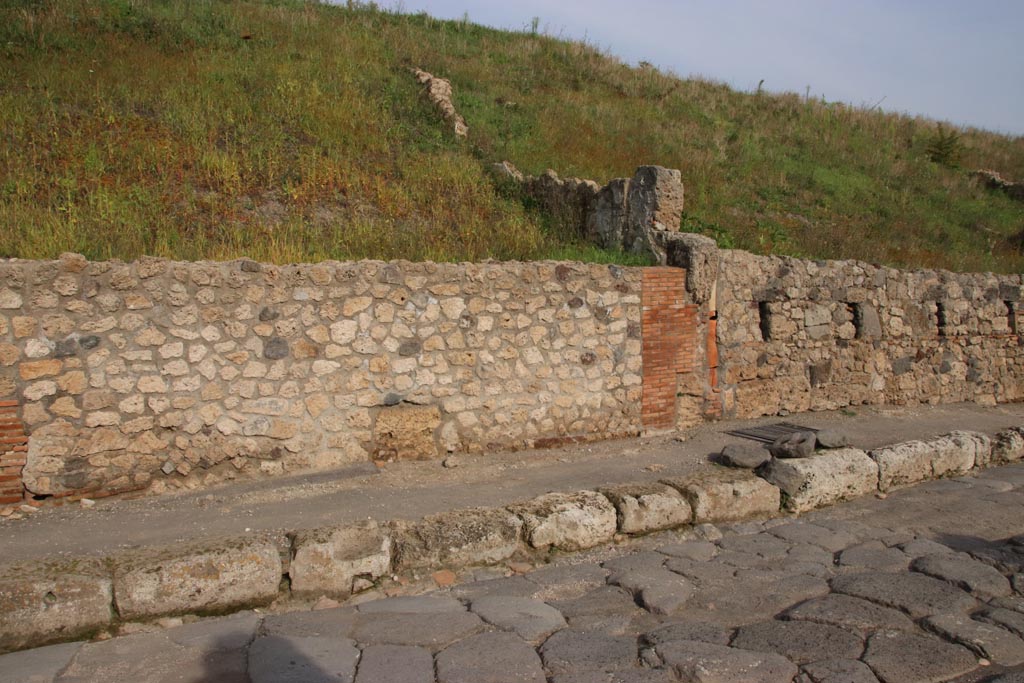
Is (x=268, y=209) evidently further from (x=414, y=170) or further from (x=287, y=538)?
(x=287, y=538)

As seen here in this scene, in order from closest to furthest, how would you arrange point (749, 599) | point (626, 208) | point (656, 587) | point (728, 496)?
point (749, 599) → point (656, 587) → point (728, 496) → point (626, 208)

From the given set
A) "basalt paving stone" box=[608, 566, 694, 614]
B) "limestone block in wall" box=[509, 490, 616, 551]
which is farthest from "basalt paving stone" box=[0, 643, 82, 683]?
"basalt paving stone" box=[608, 566, 694, 614]

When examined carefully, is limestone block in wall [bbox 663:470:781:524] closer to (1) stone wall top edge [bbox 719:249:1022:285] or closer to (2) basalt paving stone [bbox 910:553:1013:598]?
(2) basalt paving stone [bbox 910:553:1013:598]

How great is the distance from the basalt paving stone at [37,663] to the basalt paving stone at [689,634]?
8.99 ft

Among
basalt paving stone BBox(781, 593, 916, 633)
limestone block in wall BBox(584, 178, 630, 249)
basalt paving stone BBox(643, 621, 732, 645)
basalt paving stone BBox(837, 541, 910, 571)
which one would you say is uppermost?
limestone block in wall BBox(584, 178, 630, 249)

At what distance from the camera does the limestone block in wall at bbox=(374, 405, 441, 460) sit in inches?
252

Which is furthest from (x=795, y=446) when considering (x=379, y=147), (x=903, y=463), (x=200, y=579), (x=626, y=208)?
(x=379, y=147)

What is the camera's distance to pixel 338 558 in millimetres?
4348

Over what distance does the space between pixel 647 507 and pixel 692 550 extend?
1.37 ft

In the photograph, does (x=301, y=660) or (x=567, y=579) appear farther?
(x=567, y=579)

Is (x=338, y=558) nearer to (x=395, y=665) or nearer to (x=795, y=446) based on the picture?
(x=395, y=665)

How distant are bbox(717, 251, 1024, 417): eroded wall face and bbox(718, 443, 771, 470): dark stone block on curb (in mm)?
1866

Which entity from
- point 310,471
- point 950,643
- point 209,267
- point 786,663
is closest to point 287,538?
point 310,471

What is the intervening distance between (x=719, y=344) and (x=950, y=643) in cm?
486
